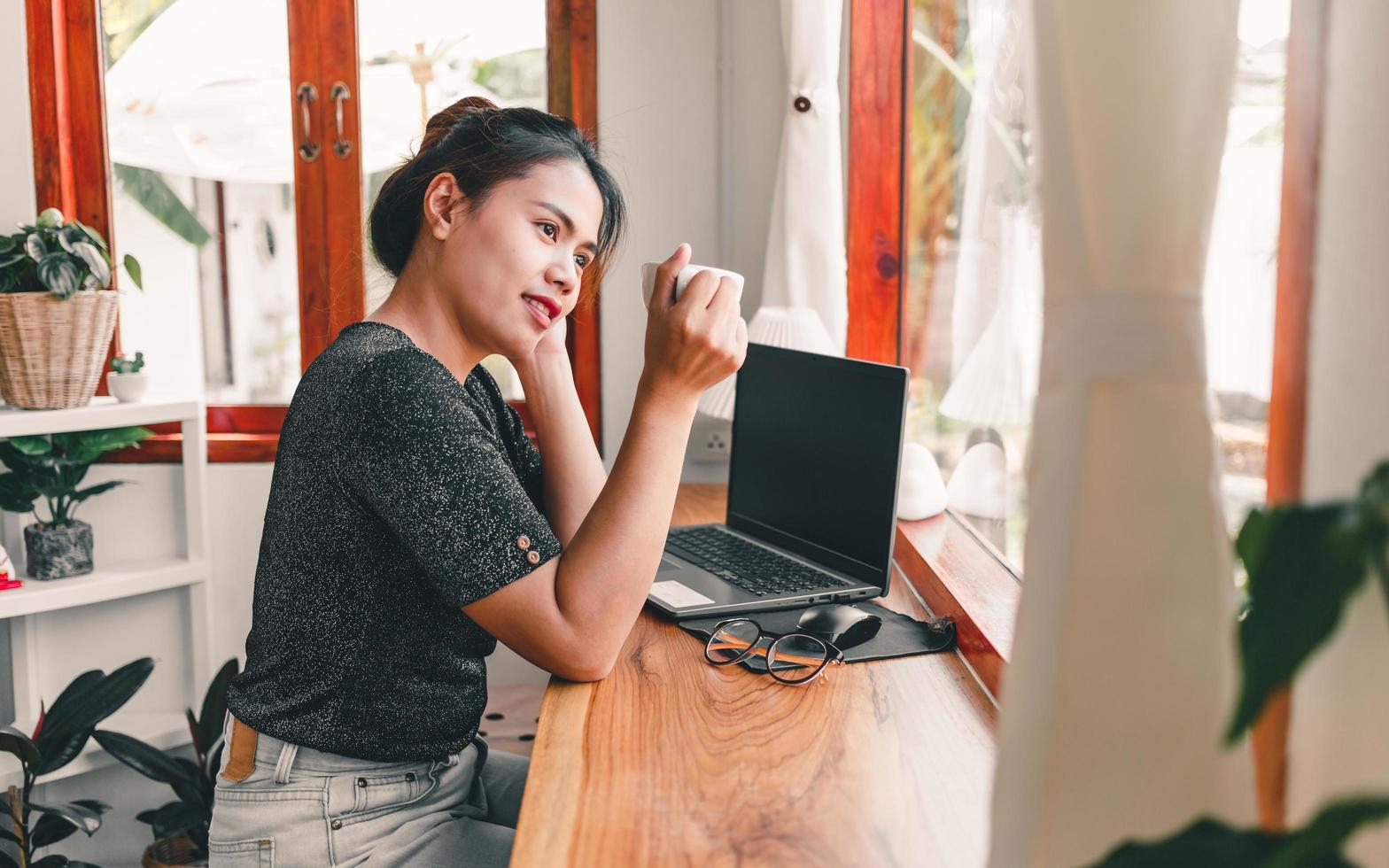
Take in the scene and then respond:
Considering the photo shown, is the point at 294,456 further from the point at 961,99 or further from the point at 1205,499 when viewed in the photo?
the point at 961,99

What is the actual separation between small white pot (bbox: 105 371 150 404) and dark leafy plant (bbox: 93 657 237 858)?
631 mm

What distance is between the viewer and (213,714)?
2.12 metres

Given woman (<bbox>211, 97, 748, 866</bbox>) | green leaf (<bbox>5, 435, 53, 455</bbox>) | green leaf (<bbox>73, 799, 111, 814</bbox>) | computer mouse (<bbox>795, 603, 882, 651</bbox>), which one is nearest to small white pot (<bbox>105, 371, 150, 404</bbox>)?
green leaf (<bbox>5, 435, 53, 455</bbox>)

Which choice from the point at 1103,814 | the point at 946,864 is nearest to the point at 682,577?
the point at 946,864

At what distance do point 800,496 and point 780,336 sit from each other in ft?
1.52

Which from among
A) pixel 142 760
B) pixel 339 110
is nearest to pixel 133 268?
pixel 339 110

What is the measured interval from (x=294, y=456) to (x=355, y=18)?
67.1 inches

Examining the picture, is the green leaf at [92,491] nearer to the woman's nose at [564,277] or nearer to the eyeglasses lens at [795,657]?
the woman's nose at [564,277]

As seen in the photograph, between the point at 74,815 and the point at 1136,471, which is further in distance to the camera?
the point at 74,815

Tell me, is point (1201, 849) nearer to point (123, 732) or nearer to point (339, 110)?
point (123, 732)

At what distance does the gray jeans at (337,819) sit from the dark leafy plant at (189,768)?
1076 mm

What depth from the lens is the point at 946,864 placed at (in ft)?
2.27

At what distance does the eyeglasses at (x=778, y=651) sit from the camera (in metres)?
1.06

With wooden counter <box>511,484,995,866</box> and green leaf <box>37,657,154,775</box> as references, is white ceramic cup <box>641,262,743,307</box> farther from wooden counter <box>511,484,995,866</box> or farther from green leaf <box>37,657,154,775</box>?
green leaf <box>37,657,154,775</box>
